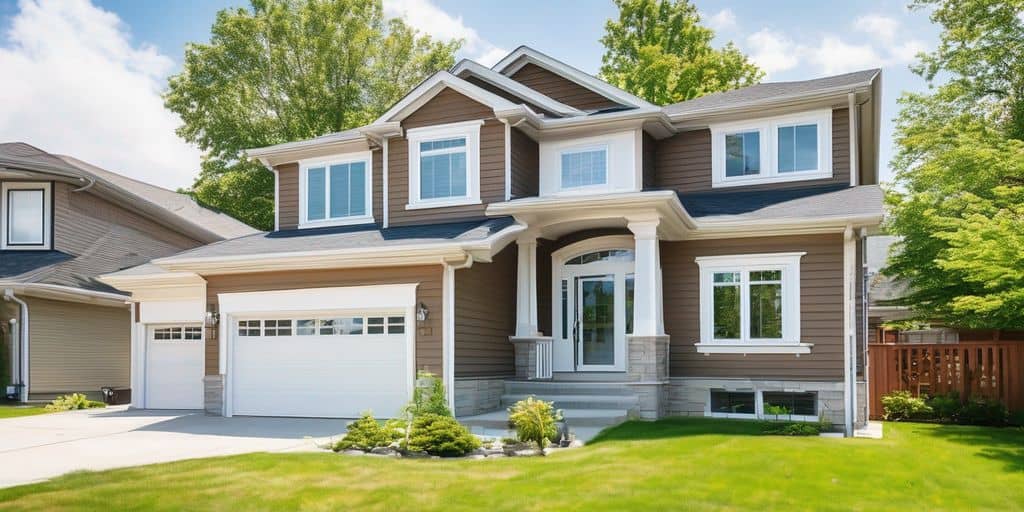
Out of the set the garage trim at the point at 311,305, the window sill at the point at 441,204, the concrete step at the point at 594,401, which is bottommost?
the concrete step at the point at 594,401

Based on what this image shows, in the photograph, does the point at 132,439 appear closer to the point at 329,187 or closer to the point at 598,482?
the point at 329,187

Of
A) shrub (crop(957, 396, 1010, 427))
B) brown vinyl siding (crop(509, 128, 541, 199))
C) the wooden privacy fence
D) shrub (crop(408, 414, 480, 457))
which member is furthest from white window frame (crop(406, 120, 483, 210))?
shrub (crop(957, 396, 1010, 427))

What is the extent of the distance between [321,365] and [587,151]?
19.7 feet

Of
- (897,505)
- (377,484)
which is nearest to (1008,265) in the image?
(897,505)

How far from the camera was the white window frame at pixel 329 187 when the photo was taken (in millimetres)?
17297

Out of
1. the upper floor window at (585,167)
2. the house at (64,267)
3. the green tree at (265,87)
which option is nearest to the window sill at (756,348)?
the upper floor window at (585,167)

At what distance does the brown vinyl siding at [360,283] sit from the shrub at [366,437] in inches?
115

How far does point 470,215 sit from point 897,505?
Result: 30.9ft

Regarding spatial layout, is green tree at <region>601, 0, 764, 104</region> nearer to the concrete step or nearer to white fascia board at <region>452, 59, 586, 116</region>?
white fascia board at <region>452, 59, 586, 116</region>

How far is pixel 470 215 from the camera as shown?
51.0 ft

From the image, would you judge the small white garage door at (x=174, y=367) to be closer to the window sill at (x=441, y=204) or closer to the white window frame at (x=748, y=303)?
the window sill at (x=441, y=204)

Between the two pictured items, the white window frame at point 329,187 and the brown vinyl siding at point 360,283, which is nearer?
the brown vinyl siding at point 360,283

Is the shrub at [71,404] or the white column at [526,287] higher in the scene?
the white column at [526,287]

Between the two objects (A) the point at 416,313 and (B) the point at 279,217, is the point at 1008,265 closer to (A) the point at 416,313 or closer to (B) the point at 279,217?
(A) the point at 416,313
